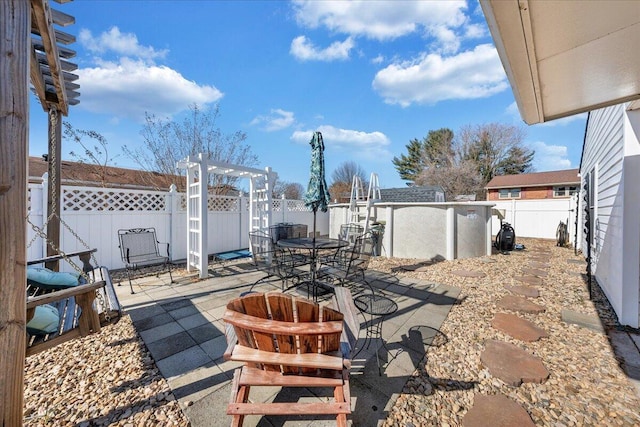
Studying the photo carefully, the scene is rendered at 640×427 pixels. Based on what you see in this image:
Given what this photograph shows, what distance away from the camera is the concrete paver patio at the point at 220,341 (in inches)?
66.9

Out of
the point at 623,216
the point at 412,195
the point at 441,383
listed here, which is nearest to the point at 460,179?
the point at 412,195

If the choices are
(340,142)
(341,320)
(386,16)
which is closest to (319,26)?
(386,16)

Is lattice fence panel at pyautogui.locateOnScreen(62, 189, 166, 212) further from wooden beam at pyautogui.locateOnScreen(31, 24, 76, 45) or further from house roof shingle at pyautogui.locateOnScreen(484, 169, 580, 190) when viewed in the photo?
house roof shingle at pyautogui.locateOnScreen(484, 169, 580, 190)

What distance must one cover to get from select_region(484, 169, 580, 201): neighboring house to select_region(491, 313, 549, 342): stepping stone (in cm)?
2178

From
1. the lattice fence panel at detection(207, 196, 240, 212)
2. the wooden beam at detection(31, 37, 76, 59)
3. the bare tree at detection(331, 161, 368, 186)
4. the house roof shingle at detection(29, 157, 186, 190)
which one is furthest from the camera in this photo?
the bare tree at detection(331, 161, 368, 186)

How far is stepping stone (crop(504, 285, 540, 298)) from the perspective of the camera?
4.00 meters

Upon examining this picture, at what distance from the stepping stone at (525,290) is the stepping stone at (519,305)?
267 millimetres

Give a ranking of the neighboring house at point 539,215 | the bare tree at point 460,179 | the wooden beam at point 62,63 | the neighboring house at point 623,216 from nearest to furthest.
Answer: the wooden beam at point 62,63, the neighboring house at point 623,216, the neighboring house at point 539,215, the bare tree at point 460,179

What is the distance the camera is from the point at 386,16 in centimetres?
500

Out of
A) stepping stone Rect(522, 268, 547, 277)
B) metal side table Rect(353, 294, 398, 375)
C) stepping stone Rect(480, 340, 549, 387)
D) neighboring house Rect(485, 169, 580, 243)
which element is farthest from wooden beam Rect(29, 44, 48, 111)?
neighboring house Rect(485, 169, 580, 243)

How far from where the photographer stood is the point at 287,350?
4.74ft

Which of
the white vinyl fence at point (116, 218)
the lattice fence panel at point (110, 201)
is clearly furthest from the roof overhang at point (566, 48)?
the lattice fence panel at point (110, 201)

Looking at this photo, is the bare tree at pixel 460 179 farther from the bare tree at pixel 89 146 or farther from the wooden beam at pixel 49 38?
the wooden beam at pixel 49 38

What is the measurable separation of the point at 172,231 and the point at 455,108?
50.6 feet
